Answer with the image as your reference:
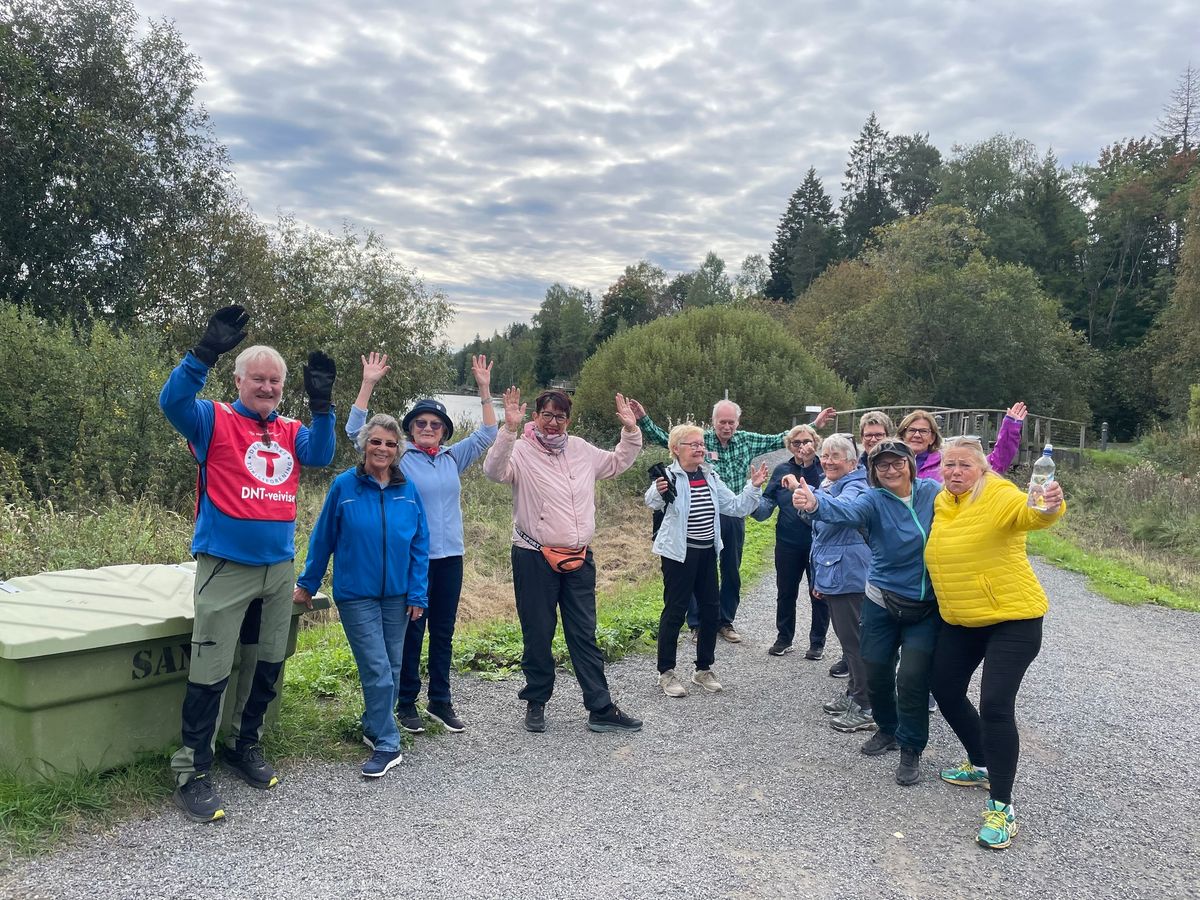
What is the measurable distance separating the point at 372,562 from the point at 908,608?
276 centimetres

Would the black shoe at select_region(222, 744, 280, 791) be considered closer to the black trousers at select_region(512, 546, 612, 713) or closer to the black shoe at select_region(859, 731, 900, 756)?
the black trousers at select_region(512, 546, 612, 713)

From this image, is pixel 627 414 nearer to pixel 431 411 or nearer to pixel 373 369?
pixel 431 411

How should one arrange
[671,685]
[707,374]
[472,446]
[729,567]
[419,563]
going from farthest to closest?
[707,374], [729,567], [671,685], [472,446], [419,563]

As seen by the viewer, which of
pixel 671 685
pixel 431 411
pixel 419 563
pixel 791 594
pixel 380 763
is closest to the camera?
pixel 380 763

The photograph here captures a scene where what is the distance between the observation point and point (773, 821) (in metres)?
3.75

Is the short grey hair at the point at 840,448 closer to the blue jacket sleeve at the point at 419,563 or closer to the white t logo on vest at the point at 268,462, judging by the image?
the blue jacket sleeve at the point at 419,563

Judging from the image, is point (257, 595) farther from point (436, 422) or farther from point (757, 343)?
point (757, 343)

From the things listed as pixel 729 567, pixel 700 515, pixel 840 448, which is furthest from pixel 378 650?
pixel 729 567

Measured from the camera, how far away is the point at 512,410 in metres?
4.67

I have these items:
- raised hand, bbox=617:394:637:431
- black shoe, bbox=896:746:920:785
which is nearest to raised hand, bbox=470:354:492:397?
raised hand, bbox=617:394:637:431

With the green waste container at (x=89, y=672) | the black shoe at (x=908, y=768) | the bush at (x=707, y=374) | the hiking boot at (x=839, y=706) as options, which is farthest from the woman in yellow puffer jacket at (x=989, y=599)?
the bush at (x=707, y=374)

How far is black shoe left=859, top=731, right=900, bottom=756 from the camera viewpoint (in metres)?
4.57

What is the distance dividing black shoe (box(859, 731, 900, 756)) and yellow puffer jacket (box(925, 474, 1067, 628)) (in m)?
1.11

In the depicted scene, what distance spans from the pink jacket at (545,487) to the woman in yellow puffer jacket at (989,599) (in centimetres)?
193
